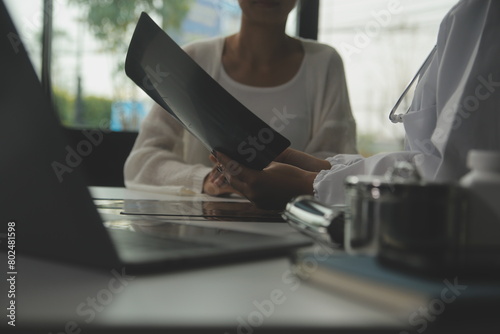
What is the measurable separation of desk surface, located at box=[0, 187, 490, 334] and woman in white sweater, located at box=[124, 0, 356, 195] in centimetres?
125

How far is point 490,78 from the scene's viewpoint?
74 cm

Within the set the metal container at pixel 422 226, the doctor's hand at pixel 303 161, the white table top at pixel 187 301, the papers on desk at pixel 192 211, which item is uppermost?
the metal container at pixel 422 226

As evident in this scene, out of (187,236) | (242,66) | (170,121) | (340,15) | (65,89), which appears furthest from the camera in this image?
(340,15)

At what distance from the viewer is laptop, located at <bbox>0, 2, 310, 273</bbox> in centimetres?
44

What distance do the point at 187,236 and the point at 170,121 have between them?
122 centimetres

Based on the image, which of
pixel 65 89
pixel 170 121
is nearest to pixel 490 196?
pixel 170 121

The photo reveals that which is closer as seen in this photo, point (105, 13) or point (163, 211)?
point (163, 211)

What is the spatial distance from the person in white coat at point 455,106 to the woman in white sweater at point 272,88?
2.84 feet

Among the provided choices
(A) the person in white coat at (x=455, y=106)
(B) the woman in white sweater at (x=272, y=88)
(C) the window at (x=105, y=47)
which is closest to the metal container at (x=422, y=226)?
(A) the person in white coat at (x=455, y=106)

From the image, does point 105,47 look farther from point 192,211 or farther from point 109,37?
point 192,211

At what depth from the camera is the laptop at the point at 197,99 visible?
→ 0.76 m

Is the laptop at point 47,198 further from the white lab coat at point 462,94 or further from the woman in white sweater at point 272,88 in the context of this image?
the woman in white sweater at point 272,88

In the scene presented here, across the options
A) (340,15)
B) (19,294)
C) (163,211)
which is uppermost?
(340,15)

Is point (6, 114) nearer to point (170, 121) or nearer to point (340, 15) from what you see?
point (170, 121)
